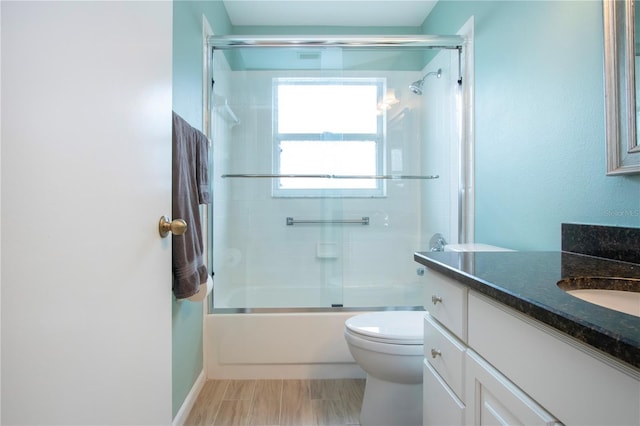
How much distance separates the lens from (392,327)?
4.45 ft

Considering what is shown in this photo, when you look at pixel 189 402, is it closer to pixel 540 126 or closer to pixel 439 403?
pixel 439 403

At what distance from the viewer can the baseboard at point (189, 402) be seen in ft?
4.60

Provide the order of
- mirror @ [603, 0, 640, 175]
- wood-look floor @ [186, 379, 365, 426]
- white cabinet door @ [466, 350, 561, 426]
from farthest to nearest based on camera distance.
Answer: wood-look floor @ [186, 379, 365, 426] → mirror @ [603, 0, 640, 175] → white cabinet door @ [466, 350, 561, 426]

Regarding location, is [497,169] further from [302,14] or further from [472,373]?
[302,14]

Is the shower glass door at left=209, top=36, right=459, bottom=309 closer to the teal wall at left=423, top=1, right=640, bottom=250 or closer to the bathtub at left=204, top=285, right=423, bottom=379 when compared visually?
the bathtub at left=204, top=285, right=423, bottom=379

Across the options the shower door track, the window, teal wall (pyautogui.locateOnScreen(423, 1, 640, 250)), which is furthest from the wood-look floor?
the shower door track

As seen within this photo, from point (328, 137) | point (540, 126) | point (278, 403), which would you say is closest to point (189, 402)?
point (278, 403)

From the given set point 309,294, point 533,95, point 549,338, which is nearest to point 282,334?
point 309,294

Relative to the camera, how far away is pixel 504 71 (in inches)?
58.1

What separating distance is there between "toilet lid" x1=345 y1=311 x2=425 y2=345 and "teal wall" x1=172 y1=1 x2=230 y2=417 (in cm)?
80

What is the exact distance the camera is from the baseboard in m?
1.40

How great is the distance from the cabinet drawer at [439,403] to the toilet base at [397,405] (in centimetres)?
36

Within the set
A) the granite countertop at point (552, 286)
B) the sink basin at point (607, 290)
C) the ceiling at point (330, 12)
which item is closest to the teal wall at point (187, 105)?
the ceiling at point (330, 12)

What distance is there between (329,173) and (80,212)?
1978mm
